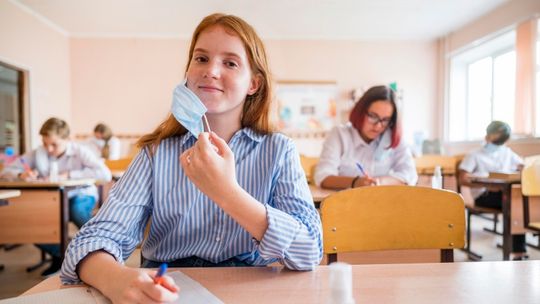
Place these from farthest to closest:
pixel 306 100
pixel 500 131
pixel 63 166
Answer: pixel 306 100 < pixel 500 131 < pixel 63 166

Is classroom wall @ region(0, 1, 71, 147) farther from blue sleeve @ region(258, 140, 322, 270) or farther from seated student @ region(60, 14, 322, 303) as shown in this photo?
blue sleeve @ region(258, 140, 322, 270)

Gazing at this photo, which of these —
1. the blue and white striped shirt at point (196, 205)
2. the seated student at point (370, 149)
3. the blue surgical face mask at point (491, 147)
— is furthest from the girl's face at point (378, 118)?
the blue surgical face mask at point (491, 147)

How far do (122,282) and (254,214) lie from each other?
0.85 feet

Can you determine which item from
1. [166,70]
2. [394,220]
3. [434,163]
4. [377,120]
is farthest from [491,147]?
[166,70]

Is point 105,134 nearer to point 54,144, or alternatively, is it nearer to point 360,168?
point 54,144

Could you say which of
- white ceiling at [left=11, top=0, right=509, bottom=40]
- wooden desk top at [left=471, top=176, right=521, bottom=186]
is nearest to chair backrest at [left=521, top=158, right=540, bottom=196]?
wooden desk top at [left=471, top=176, right=521, bottom=186]

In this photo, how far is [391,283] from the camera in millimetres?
640

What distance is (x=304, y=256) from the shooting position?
2.41ft

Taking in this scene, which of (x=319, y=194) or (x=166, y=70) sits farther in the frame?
(x=166, y=70)

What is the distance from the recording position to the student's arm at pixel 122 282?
0.50m

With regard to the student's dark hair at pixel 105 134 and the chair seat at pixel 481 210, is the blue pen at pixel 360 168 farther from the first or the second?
the student's dark hair at pixel 105 134

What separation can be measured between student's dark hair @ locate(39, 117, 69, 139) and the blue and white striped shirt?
8.72 feet

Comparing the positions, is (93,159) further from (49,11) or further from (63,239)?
(49,11)

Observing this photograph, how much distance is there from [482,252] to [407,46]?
432cm
